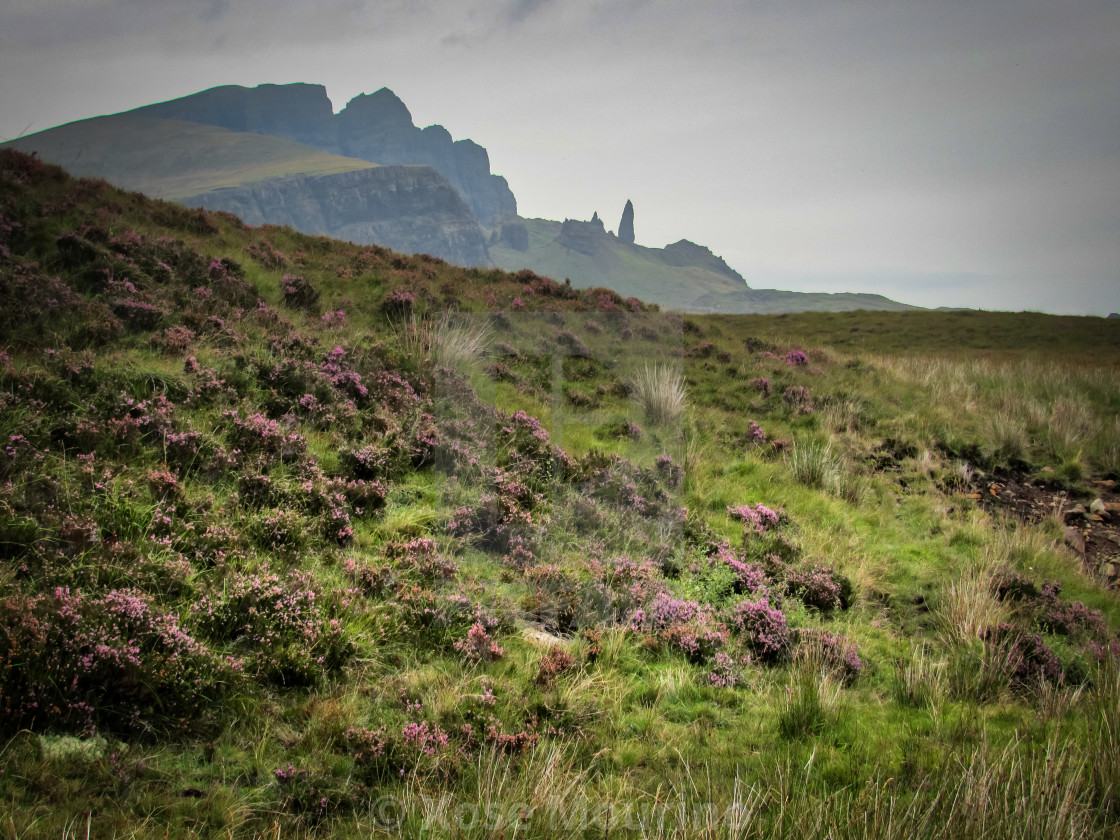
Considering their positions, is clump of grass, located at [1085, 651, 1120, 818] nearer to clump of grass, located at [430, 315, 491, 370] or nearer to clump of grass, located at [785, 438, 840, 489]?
clump of grass, located at [785, 438, 840, 489]

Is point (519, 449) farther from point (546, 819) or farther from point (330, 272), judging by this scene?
point (330, 272)

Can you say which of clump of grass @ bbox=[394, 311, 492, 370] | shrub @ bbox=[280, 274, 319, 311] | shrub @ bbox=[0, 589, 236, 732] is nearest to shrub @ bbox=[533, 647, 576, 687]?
shrub @ bbox=[0, 589, 236, 732]

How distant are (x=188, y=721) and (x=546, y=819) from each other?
1987 mm

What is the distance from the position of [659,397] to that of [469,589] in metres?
5.96

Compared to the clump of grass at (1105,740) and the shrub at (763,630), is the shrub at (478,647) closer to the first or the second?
the shrub at (763,630)

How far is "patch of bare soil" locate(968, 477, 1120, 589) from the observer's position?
726cm

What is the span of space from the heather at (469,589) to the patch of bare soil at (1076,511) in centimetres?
8

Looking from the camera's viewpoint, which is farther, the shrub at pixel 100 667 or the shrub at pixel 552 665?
the shrub at pixel 552 665

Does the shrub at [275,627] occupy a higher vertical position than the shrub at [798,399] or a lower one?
lower

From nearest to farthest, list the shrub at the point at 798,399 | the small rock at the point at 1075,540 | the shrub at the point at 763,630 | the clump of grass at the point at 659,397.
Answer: the shrub at the point at 763,630, the small rock at the point at 1075,540, the clump of grass at the point at 659,397, the shrub at the point at 798,399

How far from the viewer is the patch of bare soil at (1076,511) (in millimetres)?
7262

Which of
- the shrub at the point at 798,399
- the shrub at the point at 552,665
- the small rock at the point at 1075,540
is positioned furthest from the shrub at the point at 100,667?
the shrub at the point at 798,399

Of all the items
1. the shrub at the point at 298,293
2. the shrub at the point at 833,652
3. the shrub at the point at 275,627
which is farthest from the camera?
the shrub at the point at 298,293

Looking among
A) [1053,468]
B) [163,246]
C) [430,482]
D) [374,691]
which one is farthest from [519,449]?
[1053,468]
